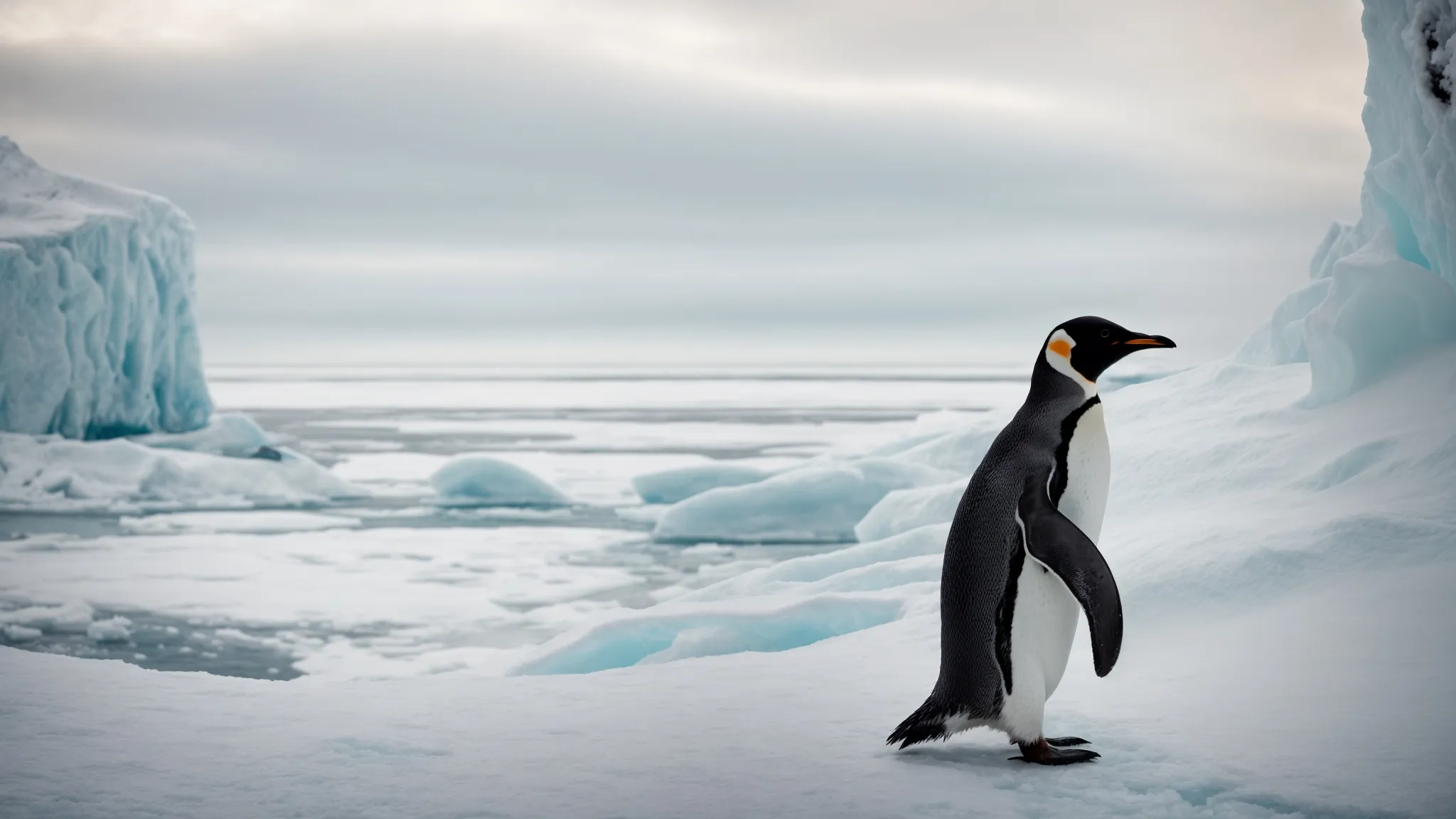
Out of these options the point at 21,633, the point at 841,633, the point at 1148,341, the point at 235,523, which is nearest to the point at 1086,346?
the point at 1148,341

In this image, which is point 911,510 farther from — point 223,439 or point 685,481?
point 223,439

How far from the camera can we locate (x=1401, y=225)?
730cm

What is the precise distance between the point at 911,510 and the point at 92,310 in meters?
16.5

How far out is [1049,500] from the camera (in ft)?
9.70

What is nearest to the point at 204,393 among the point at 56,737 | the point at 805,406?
the point at 56,737

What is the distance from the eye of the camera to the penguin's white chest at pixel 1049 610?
2.91m

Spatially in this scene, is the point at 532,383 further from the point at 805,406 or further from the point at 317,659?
the point at 317,659

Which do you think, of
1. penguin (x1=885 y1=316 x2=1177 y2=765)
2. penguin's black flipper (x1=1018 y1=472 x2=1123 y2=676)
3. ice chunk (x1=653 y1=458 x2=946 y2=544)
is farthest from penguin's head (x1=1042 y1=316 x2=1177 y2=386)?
ice chunk (x1=653 y1=458 x2=946 y2=544)

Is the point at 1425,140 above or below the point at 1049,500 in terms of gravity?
above

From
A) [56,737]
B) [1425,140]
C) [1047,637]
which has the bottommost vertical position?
[56,737]

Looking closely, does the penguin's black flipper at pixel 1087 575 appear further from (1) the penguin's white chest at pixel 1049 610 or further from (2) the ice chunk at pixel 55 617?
(2) the ice chunk at pixel 55 617

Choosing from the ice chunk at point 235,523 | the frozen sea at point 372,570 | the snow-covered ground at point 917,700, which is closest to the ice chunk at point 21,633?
the frozen sea at point 372,570

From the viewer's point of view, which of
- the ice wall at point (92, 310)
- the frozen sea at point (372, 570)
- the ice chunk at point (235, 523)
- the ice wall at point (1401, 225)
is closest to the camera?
the ice wall at point (1401, 225)

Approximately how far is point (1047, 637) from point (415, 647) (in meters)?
6.75
